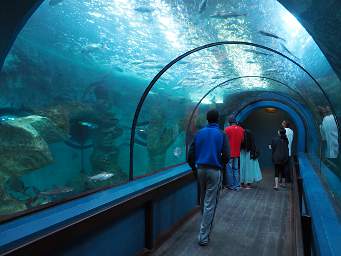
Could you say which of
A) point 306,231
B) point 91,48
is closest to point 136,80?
point 91,48

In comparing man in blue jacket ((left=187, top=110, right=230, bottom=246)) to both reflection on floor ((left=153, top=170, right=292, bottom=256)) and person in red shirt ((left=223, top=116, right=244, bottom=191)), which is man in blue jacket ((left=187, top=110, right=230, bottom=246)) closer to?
reflection on floor ((left=153, top=170, right=292, bottom=256))

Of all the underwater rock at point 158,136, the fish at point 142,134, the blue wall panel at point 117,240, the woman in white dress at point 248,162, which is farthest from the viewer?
the fish at point 142,134

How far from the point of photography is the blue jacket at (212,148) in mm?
4816

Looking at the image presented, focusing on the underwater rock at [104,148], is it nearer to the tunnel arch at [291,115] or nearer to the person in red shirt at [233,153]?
the tunnel arch at [291,115]

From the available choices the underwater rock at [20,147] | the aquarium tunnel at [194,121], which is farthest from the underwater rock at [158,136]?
the underwater rock at [20,147]

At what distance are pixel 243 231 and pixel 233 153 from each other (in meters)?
3.60

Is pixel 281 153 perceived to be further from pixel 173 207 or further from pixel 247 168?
pixel 173 207

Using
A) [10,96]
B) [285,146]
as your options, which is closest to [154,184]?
[285,146]

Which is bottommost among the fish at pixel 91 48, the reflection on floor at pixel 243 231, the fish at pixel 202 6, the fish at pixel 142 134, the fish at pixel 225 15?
the reflection on floor at pixel 243 231

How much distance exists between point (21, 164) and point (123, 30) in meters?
11.7

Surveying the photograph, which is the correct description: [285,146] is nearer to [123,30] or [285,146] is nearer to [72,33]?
[123,30]

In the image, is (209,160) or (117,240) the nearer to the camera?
(117,240)

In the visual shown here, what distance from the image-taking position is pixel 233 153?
367 inches

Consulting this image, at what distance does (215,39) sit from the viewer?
6.82m
